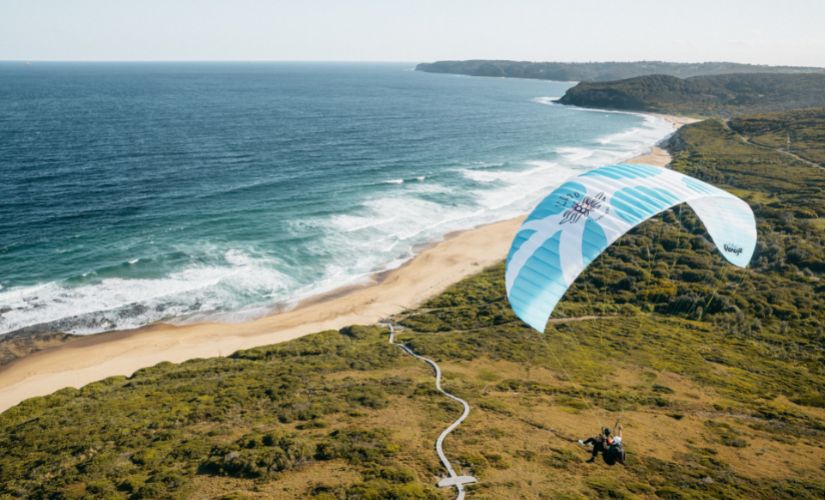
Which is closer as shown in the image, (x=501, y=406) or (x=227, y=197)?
(x=501, y=406)

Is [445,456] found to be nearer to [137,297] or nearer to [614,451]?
[614,451]

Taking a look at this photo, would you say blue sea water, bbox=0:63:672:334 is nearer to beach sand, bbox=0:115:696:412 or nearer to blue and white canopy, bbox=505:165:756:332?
beach sand, bbox=0:115:696:412

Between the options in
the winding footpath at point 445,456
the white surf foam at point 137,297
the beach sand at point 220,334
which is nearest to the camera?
the winding footpath at point 445,456

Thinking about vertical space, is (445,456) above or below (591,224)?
below

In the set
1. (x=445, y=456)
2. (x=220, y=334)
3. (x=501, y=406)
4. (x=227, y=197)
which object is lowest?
(x=220, y=334)

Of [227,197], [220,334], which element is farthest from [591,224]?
[227,197]

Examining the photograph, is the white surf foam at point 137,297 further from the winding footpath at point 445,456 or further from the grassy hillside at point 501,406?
the winding footpath at point 445,456

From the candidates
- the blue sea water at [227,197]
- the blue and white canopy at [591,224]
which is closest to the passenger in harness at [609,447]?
the blue and white canopy at [591,224]
